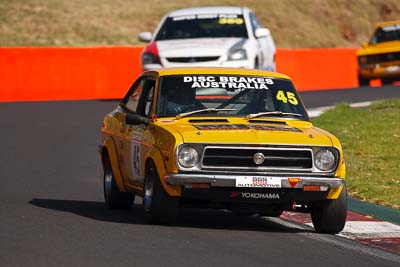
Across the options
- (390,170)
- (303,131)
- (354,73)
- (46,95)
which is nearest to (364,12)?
(354,73)

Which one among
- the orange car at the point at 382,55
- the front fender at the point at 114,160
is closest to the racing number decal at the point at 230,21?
the orange car at the point at 382,55

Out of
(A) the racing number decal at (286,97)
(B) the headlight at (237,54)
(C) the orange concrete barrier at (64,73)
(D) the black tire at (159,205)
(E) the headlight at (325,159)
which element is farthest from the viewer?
(C) the orange concrete barrier at (64,73)

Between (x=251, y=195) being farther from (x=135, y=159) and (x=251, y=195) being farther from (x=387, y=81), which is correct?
(x=387, y=81)

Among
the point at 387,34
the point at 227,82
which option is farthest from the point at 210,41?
the point at 387,34

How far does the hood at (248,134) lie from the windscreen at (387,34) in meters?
25.3

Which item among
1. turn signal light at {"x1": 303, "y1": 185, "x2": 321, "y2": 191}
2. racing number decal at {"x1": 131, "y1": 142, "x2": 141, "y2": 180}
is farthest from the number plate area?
racing number decal at {"x1": 131, "y1": 142, "x2": 141, "y2": 180}

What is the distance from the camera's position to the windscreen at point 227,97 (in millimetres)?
11523

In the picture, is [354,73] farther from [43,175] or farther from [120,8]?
[43,175]

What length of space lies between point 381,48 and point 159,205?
25.7 metres

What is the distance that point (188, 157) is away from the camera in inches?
412

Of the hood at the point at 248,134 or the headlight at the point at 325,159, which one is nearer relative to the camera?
the hood at the point at 248,134

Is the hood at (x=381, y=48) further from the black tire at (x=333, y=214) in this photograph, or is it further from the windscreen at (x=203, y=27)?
the black tire at (x=333, y=214)

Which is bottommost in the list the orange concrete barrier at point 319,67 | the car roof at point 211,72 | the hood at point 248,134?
the orange concrete barrier at point 319,67

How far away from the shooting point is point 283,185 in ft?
34.4
